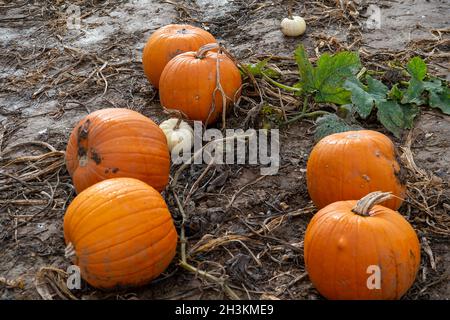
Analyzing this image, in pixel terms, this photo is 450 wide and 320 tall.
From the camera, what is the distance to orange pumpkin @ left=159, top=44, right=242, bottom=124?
457 centimetres

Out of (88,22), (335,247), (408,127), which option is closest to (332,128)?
(408,127)

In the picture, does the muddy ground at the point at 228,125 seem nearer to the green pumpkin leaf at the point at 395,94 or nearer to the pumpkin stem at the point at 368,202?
the green pumpkin leaf at the point at 395,94

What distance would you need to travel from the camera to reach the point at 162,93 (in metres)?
4.73

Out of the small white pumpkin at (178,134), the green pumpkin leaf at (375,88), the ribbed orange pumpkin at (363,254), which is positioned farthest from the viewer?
the green pumpkin leaf at (375,88)

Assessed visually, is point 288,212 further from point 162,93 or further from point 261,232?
point 162,93

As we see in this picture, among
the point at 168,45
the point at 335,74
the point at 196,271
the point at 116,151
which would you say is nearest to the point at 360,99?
the point at 335,74

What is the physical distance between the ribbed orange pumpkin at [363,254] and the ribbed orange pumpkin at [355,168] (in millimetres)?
400

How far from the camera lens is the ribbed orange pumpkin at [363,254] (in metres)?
2.93

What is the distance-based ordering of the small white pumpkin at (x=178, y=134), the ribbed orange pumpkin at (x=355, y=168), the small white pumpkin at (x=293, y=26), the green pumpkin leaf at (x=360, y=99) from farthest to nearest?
the small white pumpkin at (x=293, y=26)
the green pumpkin leaf at (x=360, y=99)
the small white pumpkin at (x=178, y=134)
the ribbed orange pumpkin at (x=355, y=168)

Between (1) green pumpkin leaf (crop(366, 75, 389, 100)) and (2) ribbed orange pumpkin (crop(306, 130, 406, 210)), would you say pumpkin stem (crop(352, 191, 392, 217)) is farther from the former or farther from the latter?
(1) green pumpkin leaf (crop(366, 75, 389, 100))

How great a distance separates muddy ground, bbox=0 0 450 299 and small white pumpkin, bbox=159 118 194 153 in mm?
216

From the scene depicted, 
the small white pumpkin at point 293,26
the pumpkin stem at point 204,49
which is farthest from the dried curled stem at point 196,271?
the small white pumpkin at point 293,26

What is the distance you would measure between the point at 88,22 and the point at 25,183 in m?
3.20

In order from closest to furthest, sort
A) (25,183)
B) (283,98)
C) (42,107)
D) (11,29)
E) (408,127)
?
(25,183) < (408,127) < (283,98) < (42,107) < (11,29)
